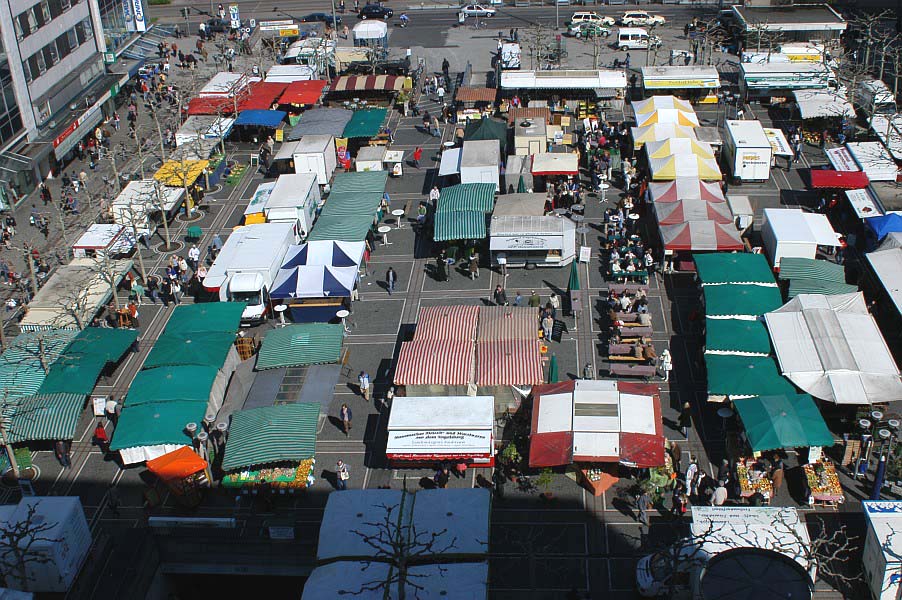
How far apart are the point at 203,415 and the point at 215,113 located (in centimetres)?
3915

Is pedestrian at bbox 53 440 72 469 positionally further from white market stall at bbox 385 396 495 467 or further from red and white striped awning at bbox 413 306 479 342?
red and white striped awning at bbox 413 306 479 342

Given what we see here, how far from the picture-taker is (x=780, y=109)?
74625 millimetres

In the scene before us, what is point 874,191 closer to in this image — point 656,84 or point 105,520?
point 656,84

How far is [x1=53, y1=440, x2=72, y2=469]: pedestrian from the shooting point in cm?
4241

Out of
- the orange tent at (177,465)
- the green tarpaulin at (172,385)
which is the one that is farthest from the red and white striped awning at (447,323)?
the orange tent at (177,465)

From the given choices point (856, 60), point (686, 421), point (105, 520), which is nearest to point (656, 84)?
point (856, 60)

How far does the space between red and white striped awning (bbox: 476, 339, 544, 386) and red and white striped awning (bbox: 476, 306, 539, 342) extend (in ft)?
1.59

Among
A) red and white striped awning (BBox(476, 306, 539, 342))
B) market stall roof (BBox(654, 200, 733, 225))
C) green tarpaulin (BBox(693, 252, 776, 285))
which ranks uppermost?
market stall roof (BBox(654, 200, 733, 225))

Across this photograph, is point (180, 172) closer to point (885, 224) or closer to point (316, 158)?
point (316, 158)

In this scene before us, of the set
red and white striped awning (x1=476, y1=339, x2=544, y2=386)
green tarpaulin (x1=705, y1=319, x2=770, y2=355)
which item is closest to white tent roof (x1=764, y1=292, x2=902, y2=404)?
green tarpaulin (x1=705, y1=319, x2=770, y2=355)

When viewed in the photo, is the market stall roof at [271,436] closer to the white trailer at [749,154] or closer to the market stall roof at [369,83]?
the white trailer at [749,154]

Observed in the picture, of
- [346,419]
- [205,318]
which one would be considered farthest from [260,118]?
[346,419]

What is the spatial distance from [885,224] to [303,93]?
46186mm

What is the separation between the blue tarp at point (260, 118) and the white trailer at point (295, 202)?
12.9 m
